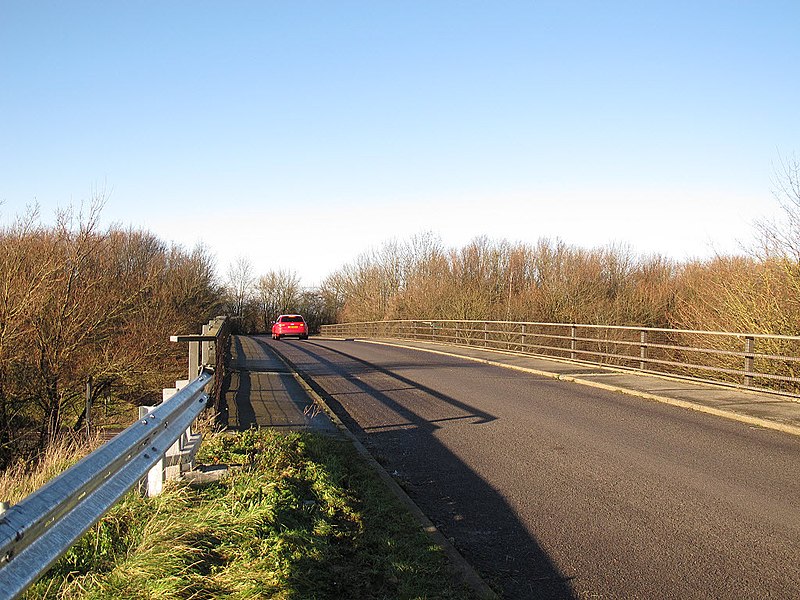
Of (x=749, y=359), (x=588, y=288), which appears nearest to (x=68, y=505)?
(x=749, y=359)

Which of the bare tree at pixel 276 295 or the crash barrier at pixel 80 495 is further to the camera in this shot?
the bare tree at pixel 276 295

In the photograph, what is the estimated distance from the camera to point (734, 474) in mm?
7273

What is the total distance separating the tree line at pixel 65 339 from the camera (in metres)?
17.3

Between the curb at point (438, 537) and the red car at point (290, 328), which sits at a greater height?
the red car at point (290, 328)

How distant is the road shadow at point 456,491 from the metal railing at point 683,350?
5.34m

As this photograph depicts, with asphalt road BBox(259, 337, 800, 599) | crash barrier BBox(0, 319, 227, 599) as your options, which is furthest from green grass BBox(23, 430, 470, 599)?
asphalt road BBox(259, 337, 800, 599)

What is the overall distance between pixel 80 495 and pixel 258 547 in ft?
5.03

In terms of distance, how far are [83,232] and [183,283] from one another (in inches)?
625

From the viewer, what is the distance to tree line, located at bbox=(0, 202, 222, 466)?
17.3m

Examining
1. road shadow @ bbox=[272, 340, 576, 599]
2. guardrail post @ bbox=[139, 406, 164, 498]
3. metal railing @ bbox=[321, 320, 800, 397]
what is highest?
metal railing @ bbox=[321, 320, 800, 397]

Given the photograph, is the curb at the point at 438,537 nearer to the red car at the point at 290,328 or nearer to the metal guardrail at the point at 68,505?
the metal guardrail at the point at 68,505

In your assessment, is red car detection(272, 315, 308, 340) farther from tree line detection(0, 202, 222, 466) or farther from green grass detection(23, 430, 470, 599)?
green grass detection(23, 430, 470, 599)

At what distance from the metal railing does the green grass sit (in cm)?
935

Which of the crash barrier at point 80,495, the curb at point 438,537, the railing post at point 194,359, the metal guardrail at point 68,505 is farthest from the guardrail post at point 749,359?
the metal guardrail at point 68,505
